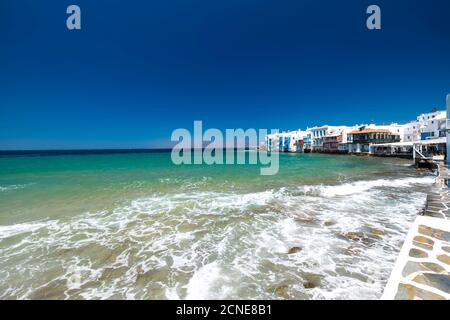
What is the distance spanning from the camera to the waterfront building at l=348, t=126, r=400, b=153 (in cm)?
4656

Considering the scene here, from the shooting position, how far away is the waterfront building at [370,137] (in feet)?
153

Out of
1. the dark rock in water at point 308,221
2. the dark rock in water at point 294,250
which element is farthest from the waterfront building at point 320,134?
the dark rock in water at point 294,250

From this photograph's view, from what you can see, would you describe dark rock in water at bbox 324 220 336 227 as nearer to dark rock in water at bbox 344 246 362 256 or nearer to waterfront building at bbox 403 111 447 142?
dark rock in water at bbox 344 246 362 256

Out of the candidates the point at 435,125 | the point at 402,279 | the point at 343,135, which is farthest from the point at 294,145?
the point at 402,279

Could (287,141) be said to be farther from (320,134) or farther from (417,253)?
(417,253)

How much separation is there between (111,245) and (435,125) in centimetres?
4990

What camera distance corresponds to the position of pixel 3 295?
3404 mm

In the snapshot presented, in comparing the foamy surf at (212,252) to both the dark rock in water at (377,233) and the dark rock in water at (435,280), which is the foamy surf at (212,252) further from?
the dark rock in water at (435,280)

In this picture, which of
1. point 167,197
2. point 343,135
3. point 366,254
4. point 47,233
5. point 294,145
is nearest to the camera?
point 366,254

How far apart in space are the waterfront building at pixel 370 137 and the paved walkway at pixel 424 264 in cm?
5154

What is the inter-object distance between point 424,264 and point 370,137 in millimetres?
54511

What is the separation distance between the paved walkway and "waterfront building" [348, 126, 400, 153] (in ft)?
169

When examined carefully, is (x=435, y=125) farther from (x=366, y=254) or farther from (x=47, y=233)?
(x=47, y=233)
